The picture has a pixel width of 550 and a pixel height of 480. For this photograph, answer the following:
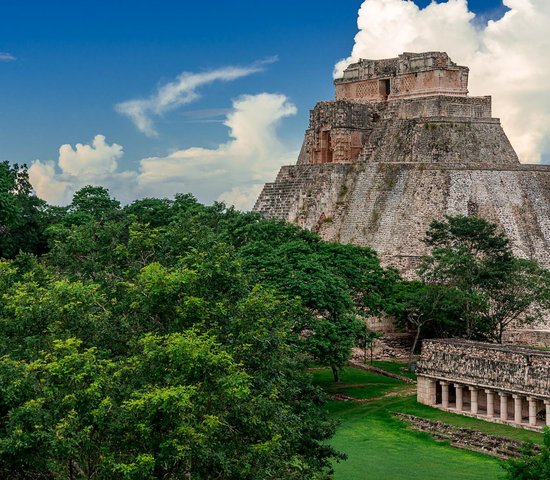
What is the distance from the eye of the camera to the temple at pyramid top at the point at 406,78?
180ft

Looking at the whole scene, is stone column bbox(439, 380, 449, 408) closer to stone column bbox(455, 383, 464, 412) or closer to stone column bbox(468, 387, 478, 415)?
stone column bbox(455, 383, 464, 412)

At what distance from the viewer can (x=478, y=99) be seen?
2148 inches

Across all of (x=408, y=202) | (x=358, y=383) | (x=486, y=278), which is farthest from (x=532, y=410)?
(x=408, y=202)

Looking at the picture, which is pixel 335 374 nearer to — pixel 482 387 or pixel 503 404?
pixel 482 387

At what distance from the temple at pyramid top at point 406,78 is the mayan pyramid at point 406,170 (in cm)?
5

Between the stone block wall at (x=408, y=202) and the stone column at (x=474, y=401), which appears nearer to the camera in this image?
the stone column at (x=474, y=401)

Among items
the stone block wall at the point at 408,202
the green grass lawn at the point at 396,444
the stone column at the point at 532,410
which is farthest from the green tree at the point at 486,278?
the stone column at the point at 532,410

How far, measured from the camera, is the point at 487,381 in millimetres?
34000

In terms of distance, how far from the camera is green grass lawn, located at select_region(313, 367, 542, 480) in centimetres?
2892

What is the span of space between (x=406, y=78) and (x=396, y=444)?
27886 mm

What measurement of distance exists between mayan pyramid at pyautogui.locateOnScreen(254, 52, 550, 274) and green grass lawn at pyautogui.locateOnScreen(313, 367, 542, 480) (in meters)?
13.5

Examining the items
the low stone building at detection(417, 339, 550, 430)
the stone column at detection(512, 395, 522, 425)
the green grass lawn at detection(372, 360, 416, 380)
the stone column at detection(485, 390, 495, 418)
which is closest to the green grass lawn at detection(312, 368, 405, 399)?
the green grass lawn at detection(372, 360, 416, 380)

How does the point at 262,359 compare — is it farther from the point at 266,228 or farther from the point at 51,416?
the point at 266,228

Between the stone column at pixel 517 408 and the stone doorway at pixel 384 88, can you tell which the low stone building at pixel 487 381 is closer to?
the stone column at pixel 517 408
